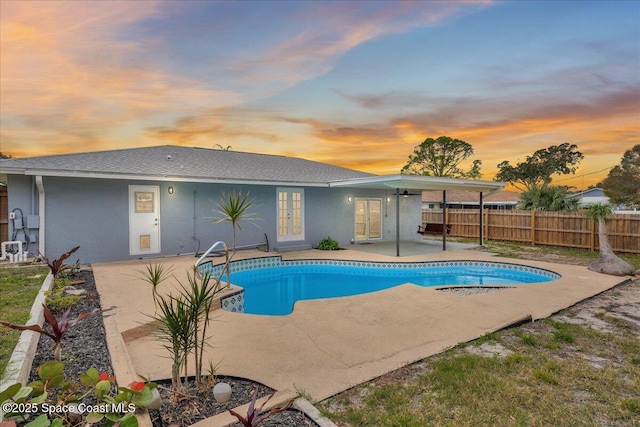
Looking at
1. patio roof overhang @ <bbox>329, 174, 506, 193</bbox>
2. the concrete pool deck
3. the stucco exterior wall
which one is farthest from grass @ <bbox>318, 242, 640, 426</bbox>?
the stucco exterior wall

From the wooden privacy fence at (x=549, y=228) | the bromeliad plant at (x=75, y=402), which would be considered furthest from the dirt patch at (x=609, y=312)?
the wooden privacy fence at (x=549, y=228)

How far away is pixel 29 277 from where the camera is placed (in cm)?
695

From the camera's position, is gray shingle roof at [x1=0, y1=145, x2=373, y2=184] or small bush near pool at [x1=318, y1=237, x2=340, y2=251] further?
small bush near pool at [x1=318, y1=237, x2=340, y2=251]

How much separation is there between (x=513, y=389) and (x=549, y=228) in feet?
44.3

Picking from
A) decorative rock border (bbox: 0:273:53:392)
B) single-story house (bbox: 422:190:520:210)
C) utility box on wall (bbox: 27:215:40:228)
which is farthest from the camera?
single-story house (bbox: 422:190:520:210)

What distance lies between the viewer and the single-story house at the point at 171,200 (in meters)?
8.84

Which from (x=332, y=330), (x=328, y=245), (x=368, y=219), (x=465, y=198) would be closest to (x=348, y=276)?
(x=328, y=245)

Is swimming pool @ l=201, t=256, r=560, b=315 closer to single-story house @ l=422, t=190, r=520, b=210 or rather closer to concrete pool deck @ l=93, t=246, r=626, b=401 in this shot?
concrete pool deck @ l=93, t=246, r=626, b=401

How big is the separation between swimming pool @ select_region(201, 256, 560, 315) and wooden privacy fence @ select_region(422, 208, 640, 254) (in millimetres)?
5425

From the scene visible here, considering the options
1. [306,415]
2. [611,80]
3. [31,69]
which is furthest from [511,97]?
[31,69]

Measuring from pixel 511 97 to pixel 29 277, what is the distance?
15629 millimetres

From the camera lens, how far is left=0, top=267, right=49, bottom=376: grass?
3547 millimetres

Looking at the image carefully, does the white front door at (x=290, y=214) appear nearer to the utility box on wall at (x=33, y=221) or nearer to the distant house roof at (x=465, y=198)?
the utility box on wall at (x=33, y=221)

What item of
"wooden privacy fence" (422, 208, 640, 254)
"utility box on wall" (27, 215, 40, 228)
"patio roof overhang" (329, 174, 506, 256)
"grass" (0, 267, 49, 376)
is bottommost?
"grass" (0, 267, 49, 376)
